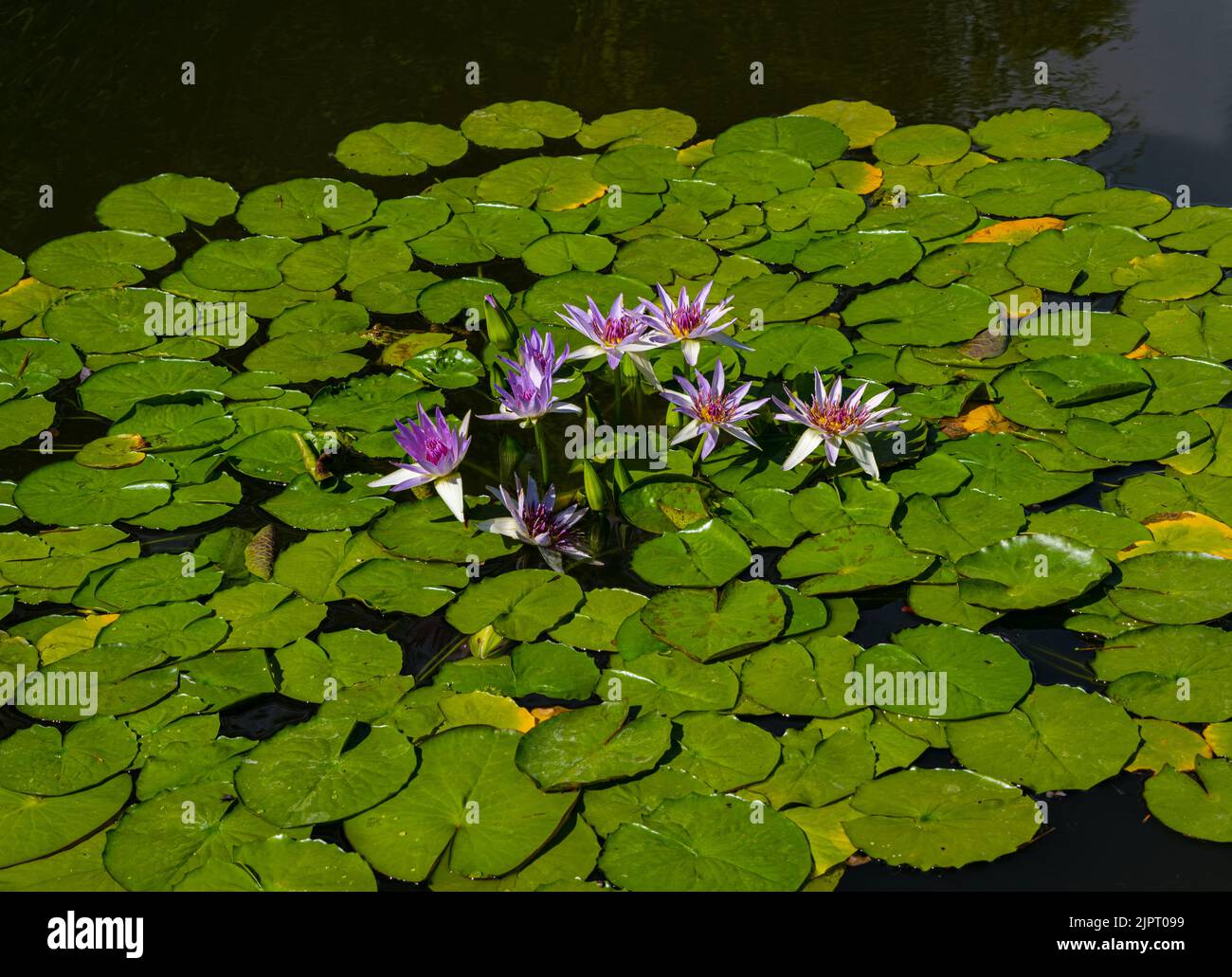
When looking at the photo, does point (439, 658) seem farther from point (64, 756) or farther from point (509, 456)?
point (64, 756)

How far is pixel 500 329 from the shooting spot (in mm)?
3920

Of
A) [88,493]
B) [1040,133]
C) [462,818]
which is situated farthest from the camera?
[1040,133]

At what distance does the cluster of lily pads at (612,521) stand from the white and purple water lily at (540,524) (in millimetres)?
17

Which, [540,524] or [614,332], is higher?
[614,332]

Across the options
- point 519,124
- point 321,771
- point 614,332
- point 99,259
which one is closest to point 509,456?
point 614,332

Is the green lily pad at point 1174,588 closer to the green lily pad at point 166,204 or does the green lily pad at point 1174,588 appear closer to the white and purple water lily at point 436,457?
the white and purple water lily at point 436,457

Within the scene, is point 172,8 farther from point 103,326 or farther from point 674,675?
point 674,675

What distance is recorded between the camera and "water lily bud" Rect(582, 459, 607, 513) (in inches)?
143

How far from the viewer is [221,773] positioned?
10.2 feet

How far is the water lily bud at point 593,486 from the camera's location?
3.62 m

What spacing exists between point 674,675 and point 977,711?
809 mm

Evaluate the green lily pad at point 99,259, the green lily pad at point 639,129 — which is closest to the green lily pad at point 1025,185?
the green lily pad at point 639,129

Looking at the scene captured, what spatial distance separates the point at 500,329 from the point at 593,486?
0.67 m

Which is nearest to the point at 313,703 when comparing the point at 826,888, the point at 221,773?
the point at 221,773
